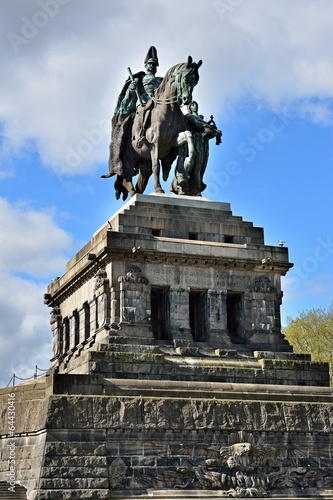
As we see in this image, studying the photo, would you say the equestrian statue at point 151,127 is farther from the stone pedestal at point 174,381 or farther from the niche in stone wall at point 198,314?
the niche in stone wall at point 198,314

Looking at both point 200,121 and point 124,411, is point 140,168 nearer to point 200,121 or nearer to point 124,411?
point 200,121

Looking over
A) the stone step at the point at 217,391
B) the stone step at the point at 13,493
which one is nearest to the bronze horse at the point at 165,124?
the stone step at the point at 217,391

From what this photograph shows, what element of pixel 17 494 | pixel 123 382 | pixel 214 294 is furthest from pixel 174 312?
pixel 17 494

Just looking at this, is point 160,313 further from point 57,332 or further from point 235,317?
point 57,332

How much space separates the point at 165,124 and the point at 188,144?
1302mm

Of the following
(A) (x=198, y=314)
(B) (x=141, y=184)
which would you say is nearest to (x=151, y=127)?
(B) (x=141, y=184)

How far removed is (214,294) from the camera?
36219mm

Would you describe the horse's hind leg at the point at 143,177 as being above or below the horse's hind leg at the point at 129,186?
above

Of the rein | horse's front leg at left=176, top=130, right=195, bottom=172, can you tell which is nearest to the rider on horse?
the rein

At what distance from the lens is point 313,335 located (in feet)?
199

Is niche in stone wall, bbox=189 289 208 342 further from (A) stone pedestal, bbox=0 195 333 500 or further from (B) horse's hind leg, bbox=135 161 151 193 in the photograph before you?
(B) horse's hind leg, bbox=135 161 151 193

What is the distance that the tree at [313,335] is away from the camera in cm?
5978

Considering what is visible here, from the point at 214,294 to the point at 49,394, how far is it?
8988 millimetres

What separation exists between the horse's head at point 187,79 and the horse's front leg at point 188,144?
142cm
